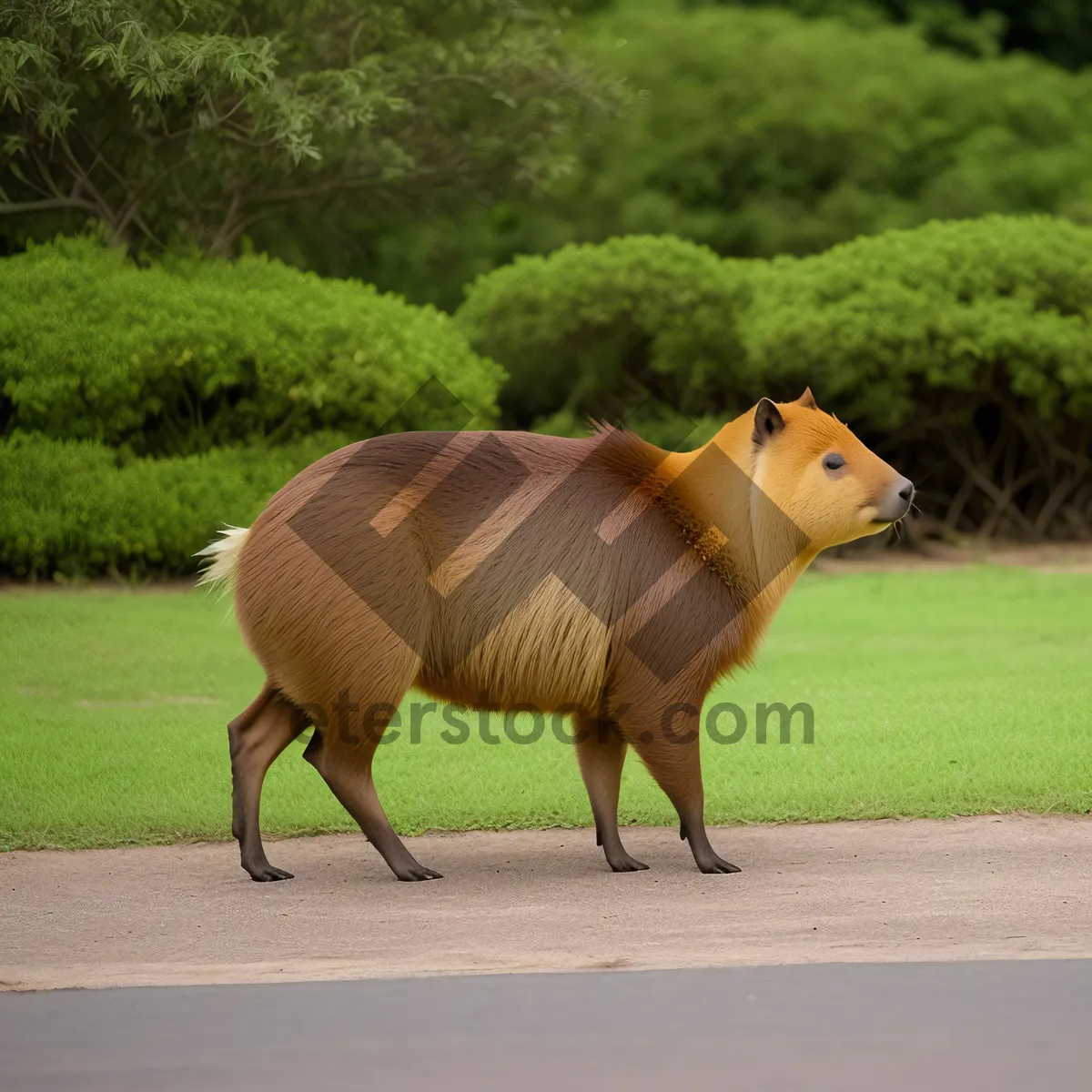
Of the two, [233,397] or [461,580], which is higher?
[461,580]

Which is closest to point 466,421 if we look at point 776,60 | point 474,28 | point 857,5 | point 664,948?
point 474,28

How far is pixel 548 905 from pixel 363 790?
87 cm

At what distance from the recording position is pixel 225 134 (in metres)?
16.1

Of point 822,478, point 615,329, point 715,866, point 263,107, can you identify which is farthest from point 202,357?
point 715,866

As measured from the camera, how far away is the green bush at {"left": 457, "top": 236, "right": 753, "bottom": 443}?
52.5 ft

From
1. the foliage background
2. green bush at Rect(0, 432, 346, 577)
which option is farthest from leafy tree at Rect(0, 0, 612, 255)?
green bush at Rect(0, 432, 346, 577)

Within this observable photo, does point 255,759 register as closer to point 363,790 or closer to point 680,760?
point 363,790

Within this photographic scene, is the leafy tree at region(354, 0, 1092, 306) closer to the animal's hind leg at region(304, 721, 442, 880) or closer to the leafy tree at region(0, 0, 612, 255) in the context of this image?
the leafy tree at region(0, 0, 612, 255)

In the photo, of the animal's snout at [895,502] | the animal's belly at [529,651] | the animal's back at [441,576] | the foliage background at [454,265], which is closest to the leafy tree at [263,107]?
the foliage background at [454,265]

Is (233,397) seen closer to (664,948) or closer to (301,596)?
A: (301,596)

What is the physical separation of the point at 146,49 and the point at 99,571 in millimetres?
4430

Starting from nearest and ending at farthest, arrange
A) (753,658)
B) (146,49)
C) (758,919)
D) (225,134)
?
(758,919)
(753,658)
(146,49)
(225,134)

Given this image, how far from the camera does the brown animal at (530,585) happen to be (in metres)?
6.14

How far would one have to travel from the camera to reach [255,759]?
20.9 ft
